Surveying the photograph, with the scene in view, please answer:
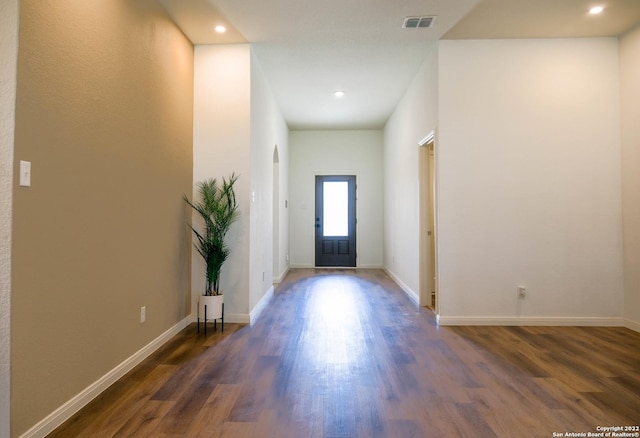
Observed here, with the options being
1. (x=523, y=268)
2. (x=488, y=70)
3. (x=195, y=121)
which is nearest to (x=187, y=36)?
(x=195, y=121)

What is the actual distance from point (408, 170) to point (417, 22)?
227 cm

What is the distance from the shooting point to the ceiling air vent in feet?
11.5

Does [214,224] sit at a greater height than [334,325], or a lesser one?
greater

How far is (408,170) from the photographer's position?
549 centimetres

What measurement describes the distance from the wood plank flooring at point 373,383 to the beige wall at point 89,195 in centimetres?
33

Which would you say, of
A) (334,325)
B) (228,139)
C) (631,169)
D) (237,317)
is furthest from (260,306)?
(631,169)

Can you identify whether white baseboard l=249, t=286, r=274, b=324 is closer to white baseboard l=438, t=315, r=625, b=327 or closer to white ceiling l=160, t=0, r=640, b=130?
white baseboard l=438, t=315, r=625, b=327

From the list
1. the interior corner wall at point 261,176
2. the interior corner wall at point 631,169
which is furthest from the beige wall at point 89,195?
the interior corner wall at point 631,169

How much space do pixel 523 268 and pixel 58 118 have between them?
4077 millimetres

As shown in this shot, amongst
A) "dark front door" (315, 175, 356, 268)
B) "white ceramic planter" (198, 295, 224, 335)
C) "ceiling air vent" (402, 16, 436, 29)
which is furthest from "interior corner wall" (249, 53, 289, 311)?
"dark front door" (315, 175, 356, 268)

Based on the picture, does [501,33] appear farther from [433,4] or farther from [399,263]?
[399,263]

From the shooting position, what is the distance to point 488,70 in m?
3.92

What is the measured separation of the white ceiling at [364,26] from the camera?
3287 millimetres

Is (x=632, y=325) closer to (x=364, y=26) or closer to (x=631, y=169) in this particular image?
(x=631, y=169)
